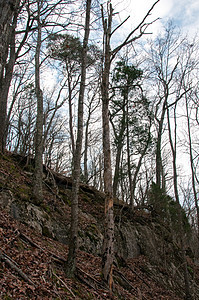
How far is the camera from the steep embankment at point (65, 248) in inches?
149

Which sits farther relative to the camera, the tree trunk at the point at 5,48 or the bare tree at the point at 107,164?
the bare tree at the point at 107,164

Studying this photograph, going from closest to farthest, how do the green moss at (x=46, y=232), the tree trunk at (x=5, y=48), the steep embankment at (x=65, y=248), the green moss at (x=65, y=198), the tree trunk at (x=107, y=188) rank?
the tree trunk at (x=5, y=48), the steep embankment at (x=65, y=248), the tree trunk at (x=107, y=188), the green moss at (x=46, y=232), the green moss at (x=65, y=198)

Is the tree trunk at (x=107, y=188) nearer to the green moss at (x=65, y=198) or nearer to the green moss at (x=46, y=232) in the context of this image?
the green moss at (x=46, y=232)

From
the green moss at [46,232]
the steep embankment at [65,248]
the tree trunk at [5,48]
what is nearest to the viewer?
the tree trunk at [5,48]

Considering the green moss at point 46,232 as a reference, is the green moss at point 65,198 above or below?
above

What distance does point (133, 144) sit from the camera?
15.0 meters

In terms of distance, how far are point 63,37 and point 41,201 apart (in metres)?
10.5

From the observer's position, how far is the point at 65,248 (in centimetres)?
606

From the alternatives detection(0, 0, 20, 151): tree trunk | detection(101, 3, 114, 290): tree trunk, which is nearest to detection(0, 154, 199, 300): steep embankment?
detection(101, 3, 114, 290): tree trunk

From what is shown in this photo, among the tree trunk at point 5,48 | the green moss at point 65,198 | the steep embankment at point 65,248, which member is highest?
the tree trunk at point 5,48

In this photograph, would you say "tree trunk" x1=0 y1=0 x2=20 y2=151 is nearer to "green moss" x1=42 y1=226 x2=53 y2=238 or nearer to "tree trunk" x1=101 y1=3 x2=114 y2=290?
"tree trunk" x1=101 y1=3 x2=114 y2=290

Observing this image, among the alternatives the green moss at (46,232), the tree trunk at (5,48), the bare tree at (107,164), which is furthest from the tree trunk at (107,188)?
the tree trunk at (5,48)

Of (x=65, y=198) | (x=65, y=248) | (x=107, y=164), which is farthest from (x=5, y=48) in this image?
(x=65, y=198)

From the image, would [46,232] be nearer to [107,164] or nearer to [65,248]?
[65,248]
